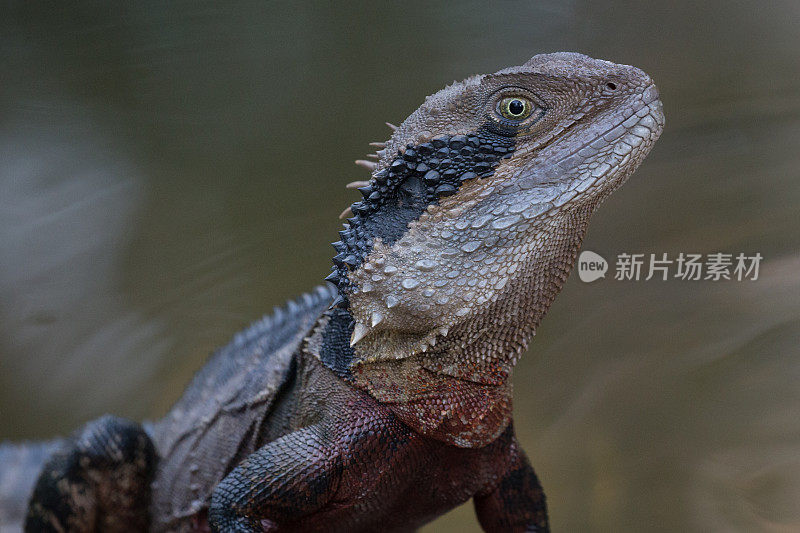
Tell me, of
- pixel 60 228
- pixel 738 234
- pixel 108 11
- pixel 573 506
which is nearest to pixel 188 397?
pixel 60 228

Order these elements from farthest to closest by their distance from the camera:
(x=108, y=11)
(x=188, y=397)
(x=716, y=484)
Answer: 1. (x=716, y=484)
2. (x=108, y=11)
3. (x=188, y=397)

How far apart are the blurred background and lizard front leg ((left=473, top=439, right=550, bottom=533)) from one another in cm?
89

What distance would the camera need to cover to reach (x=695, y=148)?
7.52 feet

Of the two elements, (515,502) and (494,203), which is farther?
(515,502)

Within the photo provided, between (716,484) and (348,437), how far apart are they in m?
1.82

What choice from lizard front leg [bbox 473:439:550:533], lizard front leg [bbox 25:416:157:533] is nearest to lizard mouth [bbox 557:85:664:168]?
lizard front leg [bbox 473:439:550:533]

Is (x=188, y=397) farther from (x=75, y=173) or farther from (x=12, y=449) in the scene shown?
(x=75, y=173)

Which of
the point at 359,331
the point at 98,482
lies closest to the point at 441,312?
the point at 359,331

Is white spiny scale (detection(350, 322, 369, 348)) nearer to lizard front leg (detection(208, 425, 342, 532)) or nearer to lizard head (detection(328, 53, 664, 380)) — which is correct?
lizard head (detection(328, 53, 664, 380))

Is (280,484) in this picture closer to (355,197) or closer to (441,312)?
(441,312)

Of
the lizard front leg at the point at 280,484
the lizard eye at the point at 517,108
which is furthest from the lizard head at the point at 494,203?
the lizard front leg at the point at 280,484

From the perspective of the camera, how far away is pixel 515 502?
1.77 metres

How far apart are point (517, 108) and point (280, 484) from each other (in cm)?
96

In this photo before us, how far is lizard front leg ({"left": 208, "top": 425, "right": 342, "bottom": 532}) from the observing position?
Result: 1454mm
